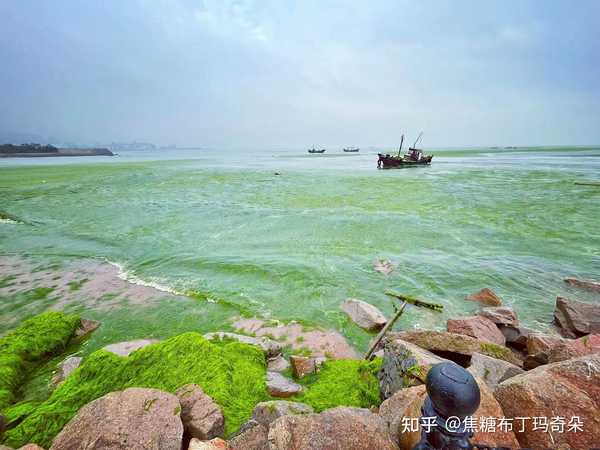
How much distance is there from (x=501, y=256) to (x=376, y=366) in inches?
378

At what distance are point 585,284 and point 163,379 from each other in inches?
456

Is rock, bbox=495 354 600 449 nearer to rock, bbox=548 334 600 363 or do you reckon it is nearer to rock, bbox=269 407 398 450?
rock, bbox=269 407 398 450

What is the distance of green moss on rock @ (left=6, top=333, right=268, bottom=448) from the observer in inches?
143

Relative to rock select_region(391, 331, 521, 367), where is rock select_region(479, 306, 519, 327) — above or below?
below

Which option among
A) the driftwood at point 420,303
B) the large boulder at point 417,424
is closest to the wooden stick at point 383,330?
the driftwood at point 420,303

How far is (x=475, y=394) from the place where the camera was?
5.08 ft

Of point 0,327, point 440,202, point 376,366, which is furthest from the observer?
point 440,202

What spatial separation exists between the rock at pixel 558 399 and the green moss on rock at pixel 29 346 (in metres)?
6.89

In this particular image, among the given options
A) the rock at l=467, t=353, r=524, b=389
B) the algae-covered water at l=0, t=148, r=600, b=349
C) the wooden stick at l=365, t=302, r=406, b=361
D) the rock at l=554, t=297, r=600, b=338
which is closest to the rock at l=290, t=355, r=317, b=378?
the wooden stick at l=365, t=302, r=406, b=361

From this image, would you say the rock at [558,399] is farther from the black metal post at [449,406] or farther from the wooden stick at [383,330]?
the wooden stick at [383,330]

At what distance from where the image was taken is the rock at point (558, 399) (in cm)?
243

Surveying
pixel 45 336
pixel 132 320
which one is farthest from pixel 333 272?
pixel 45 336

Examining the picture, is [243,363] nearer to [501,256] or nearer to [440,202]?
[501,256]

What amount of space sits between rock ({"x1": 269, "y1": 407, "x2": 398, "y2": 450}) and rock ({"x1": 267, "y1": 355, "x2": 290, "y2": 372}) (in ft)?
8.65
